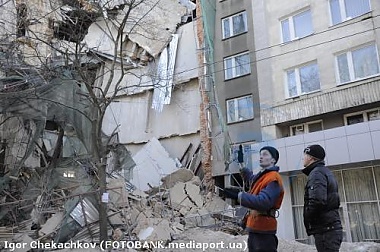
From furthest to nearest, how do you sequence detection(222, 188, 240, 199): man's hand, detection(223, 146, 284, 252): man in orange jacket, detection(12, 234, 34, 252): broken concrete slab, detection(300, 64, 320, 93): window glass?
detection(300, 64, 320, 93): window glass
detection(12, 234, 34, 252): broken concrete slab
detection(222, 188, 240, 199): man's hand
detection(223, 146, 284, 252): man in orange jacket

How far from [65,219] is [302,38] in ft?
38.0

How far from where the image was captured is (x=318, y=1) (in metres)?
15.2

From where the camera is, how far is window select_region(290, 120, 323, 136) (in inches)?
569

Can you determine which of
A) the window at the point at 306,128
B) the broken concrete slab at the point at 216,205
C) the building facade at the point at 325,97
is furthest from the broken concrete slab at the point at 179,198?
the window at the point at 306,128

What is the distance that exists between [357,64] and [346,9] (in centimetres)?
240

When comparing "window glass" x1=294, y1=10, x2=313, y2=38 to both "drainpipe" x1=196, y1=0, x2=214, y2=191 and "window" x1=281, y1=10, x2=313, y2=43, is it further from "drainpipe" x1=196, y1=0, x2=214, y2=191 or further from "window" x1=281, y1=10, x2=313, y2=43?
"drainpipe" x1=196, y1=0, x2=214, y2=191

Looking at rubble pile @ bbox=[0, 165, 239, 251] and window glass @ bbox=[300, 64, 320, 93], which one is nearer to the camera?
rubble pile @ bbox=[0, 165, 239, 251]

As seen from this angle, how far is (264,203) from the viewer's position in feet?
10.9

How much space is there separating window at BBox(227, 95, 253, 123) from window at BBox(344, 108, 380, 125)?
4.76 meters

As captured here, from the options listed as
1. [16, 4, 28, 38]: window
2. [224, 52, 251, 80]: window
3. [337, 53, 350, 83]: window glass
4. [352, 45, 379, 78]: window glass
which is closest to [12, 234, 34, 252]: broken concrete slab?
[16, 4, 28, 38]: window

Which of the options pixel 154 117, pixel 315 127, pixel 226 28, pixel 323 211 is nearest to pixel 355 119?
pixel 315 127

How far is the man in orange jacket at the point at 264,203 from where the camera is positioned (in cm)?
333

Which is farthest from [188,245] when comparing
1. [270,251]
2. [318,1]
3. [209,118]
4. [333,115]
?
[318,1]

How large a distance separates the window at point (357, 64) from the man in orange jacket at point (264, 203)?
440 inches
